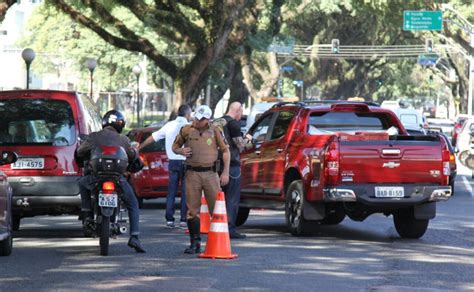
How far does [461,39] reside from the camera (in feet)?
229

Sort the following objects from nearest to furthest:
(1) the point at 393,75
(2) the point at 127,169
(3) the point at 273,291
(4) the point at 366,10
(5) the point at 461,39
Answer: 1. (3) the point at 273,291
2. (2) the point at 127,169
3. (4) the point at 366,10
4. (5) the point at 461,39
5. (1) the point at 393,75

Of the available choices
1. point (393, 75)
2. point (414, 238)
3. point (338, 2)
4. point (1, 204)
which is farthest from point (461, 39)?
point (1, 204)

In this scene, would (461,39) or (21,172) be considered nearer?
(21,172)

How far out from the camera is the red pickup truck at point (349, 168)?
16.0 metres

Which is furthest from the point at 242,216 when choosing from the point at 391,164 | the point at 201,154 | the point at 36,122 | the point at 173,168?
the point at 201,154

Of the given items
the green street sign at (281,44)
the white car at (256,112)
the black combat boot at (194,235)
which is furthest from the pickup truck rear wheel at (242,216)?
the green street sign at (281,44)

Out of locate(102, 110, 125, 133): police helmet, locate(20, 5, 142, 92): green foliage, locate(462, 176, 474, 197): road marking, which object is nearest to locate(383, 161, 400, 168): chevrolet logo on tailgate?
locate(102, 110, 125, 133): police helmet

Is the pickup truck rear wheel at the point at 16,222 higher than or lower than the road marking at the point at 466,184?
higher

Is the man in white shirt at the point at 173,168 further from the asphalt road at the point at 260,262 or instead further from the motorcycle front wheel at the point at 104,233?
the motorcycle front wheel at the point at 104,233

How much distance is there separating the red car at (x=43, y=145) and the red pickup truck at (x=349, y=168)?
9.48ft

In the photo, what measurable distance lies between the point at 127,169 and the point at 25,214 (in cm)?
283

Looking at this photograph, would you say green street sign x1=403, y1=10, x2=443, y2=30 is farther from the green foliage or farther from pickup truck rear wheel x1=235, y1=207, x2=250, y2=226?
pickup truck rear wheel x1=235, y1=207, x2=250, y2=226

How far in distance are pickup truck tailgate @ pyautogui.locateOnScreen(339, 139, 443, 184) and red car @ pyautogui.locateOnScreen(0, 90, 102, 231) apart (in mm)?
3430

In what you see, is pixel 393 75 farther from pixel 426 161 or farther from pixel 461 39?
pixel 426 161
